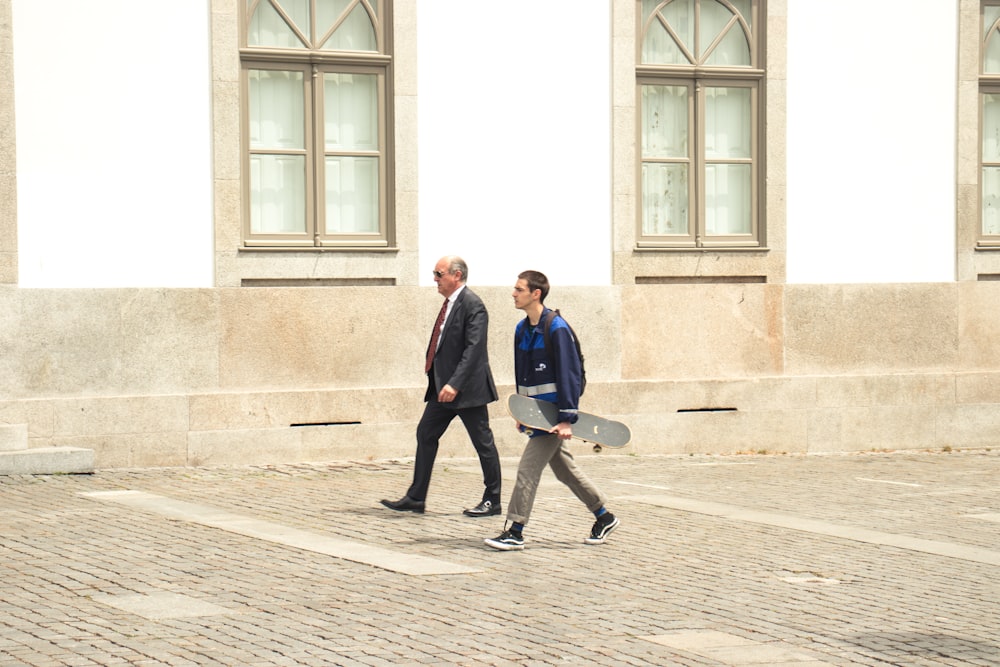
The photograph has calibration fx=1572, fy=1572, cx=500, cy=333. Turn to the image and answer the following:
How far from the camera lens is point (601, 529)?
9359mm

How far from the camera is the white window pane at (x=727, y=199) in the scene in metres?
15.8

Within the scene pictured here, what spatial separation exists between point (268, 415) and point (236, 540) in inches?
172

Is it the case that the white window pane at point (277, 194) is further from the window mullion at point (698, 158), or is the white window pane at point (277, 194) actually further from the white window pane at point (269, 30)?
the window mullion at point (698, 158)

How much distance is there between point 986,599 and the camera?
782 centimetres

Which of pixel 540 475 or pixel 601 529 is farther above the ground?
pixel 540 475

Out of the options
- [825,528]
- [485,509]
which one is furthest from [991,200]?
[485,509]

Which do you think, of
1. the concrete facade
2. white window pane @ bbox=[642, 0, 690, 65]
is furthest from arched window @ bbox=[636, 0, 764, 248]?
the concrete facade

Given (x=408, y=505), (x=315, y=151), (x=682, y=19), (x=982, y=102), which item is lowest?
(x=408, y=505)

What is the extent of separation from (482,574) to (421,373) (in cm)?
608

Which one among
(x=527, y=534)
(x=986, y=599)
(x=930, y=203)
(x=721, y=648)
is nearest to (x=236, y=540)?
(x=527, y=534)

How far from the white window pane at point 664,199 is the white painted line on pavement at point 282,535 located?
6.20 meters

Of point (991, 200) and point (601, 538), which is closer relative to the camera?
point (601, 538)

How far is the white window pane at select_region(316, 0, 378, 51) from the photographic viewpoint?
46.6 feet

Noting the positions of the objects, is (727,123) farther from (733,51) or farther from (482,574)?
(482,574)
